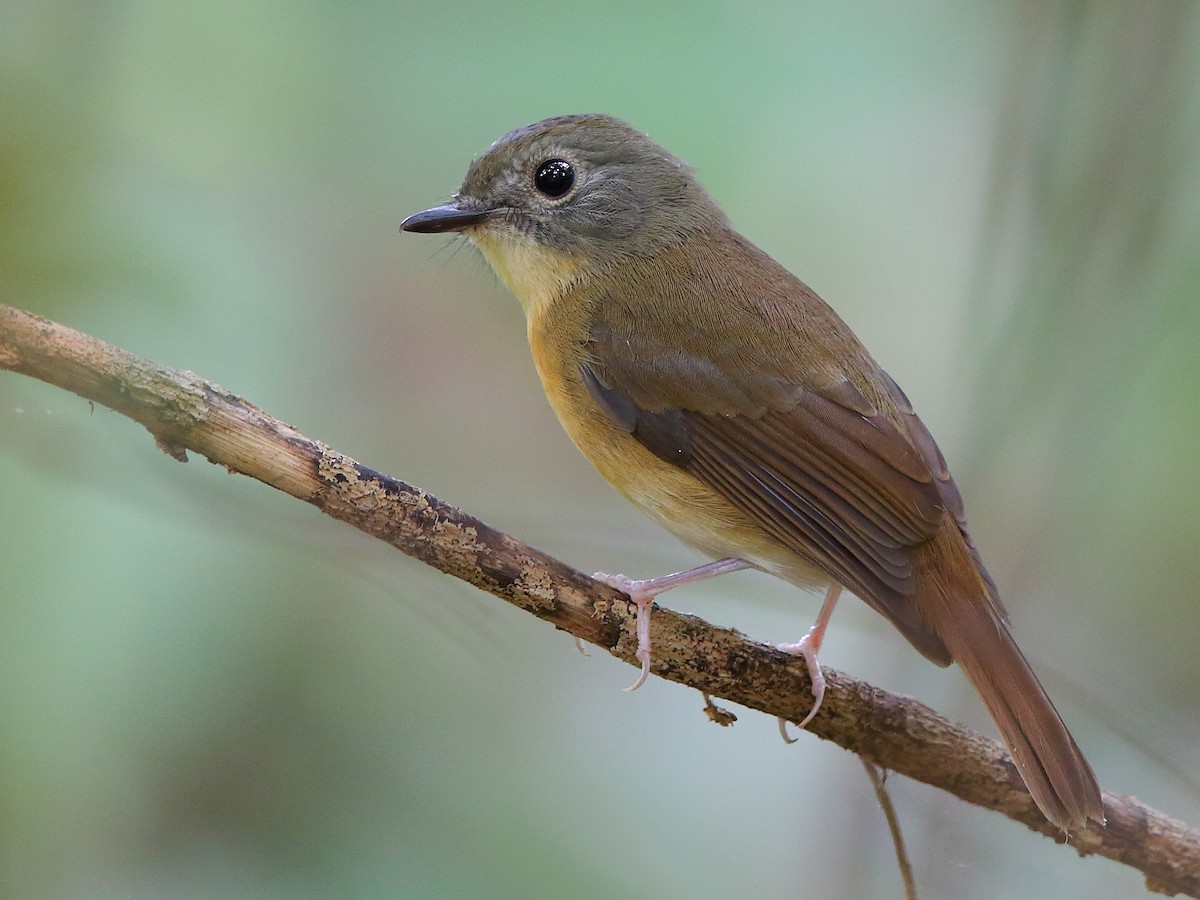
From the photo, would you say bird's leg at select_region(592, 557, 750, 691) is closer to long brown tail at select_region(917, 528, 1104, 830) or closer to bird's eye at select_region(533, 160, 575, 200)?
long brown tail at select_region(917, 528, 1104, 830)

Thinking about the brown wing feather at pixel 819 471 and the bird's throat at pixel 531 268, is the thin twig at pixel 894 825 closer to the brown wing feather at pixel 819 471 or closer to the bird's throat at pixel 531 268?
the brown wing feather at pixel 819 471

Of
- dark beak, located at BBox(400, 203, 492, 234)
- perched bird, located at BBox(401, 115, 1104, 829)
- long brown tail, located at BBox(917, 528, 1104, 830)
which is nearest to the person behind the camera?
long brown tail, located at BBox(917, 528, 1104, 830)

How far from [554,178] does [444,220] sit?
0.30m

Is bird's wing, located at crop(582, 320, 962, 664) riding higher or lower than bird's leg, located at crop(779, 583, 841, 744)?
higher

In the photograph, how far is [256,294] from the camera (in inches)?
117

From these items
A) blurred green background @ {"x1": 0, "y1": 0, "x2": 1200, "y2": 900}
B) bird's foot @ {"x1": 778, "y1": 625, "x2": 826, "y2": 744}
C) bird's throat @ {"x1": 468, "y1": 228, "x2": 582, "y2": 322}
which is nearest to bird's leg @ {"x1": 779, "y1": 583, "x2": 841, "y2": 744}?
bird's foot @ {"x1": 778, "y1": 625, "x2": 826, "y2": 744}

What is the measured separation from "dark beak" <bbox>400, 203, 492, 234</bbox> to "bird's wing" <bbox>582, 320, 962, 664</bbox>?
51 centimetres

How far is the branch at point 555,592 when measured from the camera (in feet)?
5.90

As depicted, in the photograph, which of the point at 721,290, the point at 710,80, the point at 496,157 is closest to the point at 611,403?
the point at 721,290

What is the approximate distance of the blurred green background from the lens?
2.21 metres

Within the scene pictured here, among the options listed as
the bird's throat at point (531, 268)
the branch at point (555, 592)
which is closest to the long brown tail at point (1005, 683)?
the branch at point (555, 592)

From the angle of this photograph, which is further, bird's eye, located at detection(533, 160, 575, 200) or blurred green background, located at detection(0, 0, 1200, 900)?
bird's eye, located at detection(533, 160, 575, 200)

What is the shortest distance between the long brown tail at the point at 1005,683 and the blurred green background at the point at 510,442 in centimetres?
52

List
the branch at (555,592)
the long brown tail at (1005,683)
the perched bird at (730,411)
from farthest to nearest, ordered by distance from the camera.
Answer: the perched bird at (730,411)
the long brown tail at (1005,683)
the branch at (555,592)
